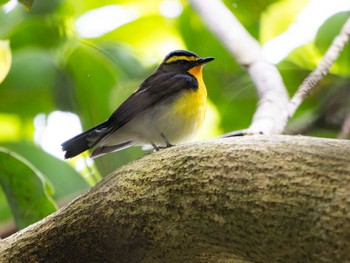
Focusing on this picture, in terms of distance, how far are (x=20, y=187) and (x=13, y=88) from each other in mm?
1244

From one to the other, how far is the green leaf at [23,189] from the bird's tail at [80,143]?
0.62 ft

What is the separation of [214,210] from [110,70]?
6.78ft

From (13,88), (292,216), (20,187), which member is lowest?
(292,216)

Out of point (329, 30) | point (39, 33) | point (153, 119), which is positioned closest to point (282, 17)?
point (329, 30)

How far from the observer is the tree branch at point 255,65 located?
11.0 feet

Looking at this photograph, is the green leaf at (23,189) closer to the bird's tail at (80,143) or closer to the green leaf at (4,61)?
the bird's tail at (80,143)

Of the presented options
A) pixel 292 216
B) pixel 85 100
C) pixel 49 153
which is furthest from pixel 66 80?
pixel 292 216

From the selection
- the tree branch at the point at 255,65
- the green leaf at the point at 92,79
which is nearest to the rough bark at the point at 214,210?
the tree branch at the point at 255,65

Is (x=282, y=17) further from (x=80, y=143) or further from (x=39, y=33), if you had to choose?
(x=80, y=143)

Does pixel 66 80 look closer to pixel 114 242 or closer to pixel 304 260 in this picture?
pixel 114 242

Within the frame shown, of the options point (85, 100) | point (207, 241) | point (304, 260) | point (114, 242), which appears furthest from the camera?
point (85, 100)

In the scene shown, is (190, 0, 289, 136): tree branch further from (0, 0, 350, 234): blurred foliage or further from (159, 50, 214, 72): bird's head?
(0, 0, 350, 234): blurred foliage

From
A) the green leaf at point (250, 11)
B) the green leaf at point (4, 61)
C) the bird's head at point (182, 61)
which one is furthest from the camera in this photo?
the green leaf at point (250, 11)

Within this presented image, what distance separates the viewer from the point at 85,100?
404cm
